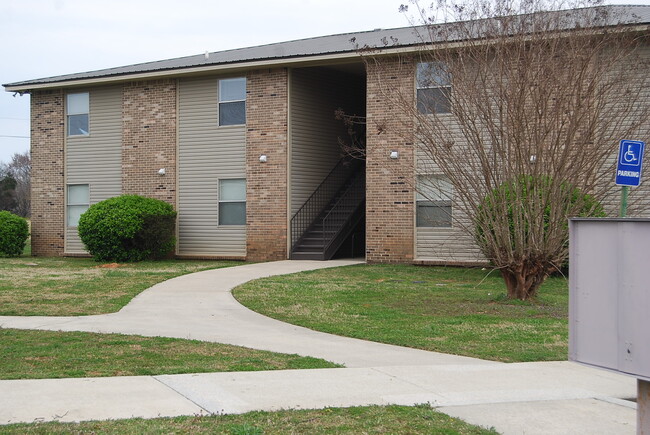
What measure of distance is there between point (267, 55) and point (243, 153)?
286 cm

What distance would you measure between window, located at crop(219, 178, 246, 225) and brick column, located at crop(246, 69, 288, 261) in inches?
16.5

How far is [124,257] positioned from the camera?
21859 mm

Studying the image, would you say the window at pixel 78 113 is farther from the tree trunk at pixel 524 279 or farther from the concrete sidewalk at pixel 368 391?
the concrete sidewalk at pixel 368 391

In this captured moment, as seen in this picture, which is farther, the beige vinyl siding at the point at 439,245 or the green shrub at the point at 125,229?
the green shrub at the point at 125,229

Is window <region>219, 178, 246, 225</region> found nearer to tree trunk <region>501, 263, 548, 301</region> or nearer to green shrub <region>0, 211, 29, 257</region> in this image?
green shrub <region>0, 211, 29, 257</region>

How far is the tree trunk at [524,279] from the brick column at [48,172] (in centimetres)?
1680

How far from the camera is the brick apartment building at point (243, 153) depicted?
68.0ft

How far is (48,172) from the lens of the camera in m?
25.9

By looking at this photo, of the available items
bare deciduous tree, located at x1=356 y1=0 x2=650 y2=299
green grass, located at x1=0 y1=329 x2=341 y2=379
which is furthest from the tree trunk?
green grass, located at x1=0 y1=329 x2=341 y2=379

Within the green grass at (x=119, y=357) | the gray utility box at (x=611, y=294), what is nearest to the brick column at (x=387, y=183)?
the green grass at (x=119, y=357)

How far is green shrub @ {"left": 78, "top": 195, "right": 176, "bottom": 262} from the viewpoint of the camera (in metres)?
21.3

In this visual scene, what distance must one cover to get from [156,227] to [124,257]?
118 cm

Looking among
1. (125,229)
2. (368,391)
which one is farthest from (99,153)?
(368,391)

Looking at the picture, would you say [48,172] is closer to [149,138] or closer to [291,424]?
[149,138]
